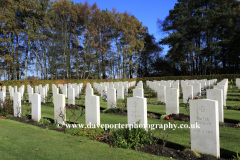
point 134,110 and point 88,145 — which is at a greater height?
point 134,110

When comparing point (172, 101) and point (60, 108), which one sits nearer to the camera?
point (60, 108)

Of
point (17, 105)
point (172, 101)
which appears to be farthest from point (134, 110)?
point (17, 105)

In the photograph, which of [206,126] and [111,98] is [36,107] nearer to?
[111,98]

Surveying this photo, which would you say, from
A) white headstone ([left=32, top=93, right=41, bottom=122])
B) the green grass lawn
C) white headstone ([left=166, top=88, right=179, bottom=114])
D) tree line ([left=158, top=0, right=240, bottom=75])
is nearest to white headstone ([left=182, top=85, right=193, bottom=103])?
white headstone ([left=166, top=88, right=179, bottom=114])

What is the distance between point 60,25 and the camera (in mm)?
28594

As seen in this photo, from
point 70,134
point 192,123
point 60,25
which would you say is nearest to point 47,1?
point 60,25

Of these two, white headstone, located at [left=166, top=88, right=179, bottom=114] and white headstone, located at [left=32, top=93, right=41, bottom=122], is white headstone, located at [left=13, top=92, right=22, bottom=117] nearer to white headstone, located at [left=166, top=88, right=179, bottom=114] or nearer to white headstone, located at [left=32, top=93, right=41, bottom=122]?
white headstone, located at [left=32, top=93, right=41, bottom=122]

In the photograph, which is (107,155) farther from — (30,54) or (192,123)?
(30,54)

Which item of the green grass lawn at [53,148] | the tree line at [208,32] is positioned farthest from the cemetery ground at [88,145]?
the tree line at [208,32]

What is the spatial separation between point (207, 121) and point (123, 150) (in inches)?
74.7

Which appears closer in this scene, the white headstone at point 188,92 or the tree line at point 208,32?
the white headstone at point 188,92

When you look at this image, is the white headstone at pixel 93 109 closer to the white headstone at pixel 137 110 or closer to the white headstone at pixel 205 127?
the white headstone at pixel 137 110

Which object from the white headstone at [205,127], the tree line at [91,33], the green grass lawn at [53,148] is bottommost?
the green grass lawn at [53,148]

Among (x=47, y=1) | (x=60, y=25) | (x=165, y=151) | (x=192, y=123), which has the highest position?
(x=47, y=1)
